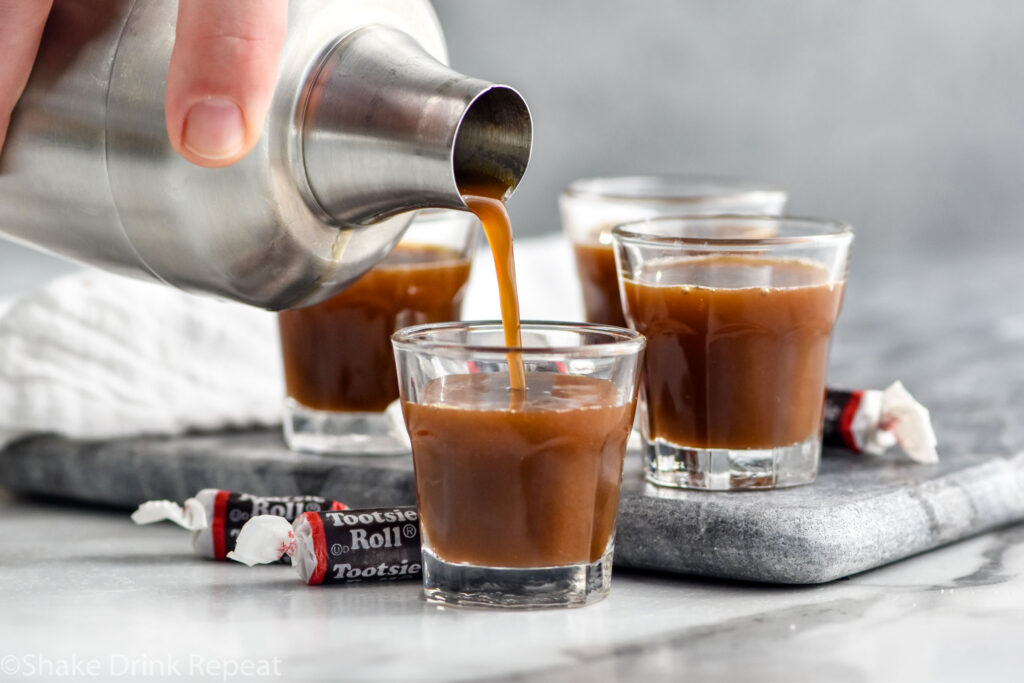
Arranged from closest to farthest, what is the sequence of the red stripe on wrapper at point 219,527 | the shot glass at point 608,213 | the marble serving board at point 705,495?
the marble serving board at point 705,495 → the red stripe on wrapper at point 219,527 → the shot glass at point 608,213

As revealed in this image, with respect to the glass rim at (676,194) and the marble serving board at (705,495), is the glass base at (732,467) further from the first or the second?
the glass rim at (676,194)

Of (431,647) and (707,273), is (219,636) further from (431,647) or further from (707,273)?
(707,273)

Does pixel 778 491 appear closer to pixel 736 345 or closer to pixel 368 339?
pixel 736 345

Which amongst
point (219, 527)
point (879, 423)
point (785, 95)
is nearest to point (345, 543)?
point (219, 527)

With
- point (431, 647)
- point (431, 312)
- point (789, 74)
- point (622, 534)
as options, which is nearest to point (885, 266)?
point (789, 74)

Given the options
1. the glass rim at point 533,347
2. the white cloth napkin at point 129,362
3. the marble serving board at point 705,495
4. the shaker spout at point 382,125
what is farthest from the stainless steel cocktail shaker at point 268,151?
the white cloth napkin at point 129,362
